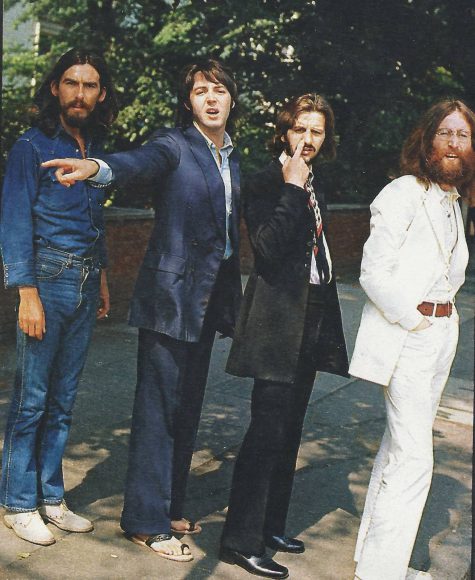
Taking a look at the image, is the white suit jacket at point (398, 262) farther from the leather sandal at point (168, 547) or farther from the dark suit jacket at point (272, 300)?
the leather sandal at point (168, 547)

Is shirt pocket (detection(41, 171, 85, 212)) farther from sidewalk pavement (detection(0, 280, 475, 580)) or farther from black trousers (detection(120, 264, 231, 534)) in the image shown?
sidewalk pavement (detection(0, 280, 475, 580))

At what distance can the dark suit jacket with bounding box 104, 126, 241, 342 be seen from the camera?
369cm

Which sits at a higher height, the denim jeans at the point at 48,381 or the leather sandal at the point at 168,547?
the denim jeans at the point at 48,381

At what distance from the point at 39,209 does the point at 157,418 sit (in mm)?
992

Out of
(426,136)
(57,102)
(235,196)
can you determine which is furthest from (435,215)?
(57,102)

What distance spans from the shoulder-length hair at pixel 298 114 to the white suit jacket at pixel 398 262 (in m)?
0.39

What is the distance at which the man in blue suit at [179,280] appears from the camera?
371 centimetres

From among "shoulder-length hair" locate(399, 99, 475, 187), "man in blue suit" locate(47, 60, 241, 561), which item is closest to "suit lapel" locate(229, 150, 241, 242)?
"man in blue suit" locate(47, 60, 241, 561)

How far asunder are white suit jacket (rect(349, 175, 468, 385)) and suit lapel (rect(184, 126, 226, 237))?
0.62 m

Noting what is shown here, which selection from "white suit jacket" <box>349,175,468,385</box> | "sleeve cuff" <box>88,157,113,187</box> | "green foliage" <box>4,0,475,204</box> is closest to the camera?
"sleeve cuff" <box>88,157,113,187</box>

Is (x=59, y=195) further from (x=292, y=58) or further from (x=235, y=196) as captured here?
(x=292, y=58)

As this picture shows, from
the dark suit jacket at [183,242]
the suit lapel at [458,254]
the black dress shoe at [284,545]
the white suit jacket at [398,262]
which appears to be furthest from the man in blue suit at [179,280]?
the suit lapel at [458,254]

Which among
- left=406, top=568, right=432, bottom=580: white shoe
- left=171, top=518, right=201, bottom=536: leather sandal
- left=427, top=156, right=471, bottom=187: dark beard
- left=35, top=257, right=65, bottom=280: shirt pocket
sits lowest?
left=171, top=518, right=201, bottom=536: leather sandal

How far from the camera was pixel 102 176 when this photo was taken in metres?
3.16
